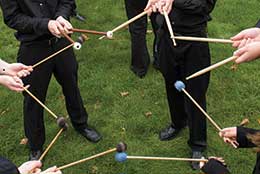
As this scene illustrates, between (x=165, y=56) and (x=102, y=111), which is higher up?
(x=165, y=56)

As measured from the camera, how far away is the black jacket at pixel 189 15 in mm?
3291

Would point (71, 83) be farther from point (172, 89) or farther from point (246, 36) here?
point (246, 36)

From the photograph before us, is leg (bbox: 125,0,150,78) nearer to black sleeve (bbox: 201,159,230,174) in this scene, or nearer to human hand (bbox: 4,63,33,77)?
human hand (bbox: 4,63,33,77)

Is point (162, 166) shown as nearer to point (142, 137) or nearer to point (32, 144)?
point (142, 137)

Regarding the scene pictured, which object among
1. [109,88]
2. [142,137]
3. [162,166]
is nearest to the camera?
[162,166]

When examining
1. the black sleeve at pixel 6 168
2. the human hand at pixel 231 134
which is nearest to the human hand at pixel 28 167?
the black sleeve at pixel 6 168

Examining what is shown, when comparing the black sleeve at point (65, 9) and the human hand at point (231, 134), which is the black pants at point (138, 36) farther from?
the human hand at point (231, 134)

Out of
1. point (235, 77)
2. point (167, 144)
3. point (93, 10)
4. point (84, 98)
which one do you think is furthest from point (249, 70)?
point (93, 10)

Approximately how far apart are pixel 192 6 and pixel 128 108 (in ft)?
5.70

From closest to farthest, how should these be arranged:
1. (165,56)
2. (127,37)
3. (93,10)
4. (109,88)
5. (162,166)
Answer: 1. (165,56)
2. (162,166)
3. (109,88)
4. (127,37)
5. (93,10)

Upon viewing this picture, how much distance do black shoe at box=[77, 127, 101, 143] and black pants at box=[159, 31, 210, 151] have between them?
83 cm

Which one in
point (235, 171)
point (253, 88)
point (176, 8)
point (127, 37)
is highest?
point (176, 8)

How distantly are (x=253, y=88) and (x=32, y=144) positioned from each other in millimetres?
2410

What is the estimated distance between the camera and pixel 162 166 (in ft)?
13.1
